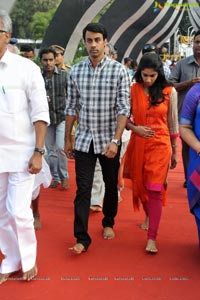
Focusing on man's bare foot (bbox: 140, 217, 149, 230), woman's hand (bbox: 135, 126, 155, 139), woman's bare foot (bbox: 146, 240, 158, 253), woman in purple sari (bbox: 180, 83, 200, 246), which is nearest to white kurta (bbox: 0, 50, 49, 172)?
woman's hand (bbox: 135, 126, 155, 139)

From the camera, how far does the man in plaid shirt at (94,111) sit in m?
3.28

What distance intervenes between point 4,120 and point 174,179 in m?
3.48

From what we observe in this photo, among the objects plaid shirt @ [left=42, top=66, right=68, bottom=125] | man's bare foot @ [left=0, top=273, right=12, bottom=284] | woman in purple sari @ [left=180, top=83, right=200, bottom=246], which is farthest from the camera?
plaid shirt @ [left=42, top=66, right=68, bottom=125]

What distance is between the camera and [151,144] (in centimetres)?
339

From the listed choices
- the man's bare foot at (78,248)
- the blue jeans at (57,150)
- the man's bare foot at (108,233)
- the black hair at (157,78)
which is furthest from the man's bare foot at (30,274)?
the blue jeans at (57,150)

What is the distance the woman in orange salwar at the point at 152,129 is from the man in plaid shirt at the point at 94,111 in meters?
0.13

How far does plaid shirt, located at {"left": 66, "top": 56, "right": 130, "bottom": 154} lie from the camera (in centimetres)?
329

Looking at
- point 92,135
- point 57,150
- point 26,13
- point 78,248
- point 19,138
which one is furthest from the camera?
point 26,13

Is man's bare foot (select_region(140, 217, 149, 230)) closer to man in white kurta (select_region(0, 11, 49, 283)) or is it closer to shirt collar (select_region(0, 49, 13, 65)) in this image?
man in white kurta (select_region(0, 11, 49, 283))

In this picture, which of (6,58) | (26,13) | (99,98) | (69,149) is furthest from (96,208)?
(26,13)

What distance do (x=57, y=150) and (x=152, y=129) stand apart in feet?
6.86

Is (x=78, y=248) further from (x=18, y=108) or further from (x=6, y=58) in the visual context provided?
(x=6, y=58)

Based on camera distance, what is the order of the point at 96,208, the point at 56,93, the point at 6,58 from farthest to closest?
1. the point at 56,93
2. the point at 96,208
3. the point at 6,58

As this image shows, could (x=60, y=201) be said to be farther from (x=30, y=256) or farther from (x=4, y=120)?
(x=4, y=120)
